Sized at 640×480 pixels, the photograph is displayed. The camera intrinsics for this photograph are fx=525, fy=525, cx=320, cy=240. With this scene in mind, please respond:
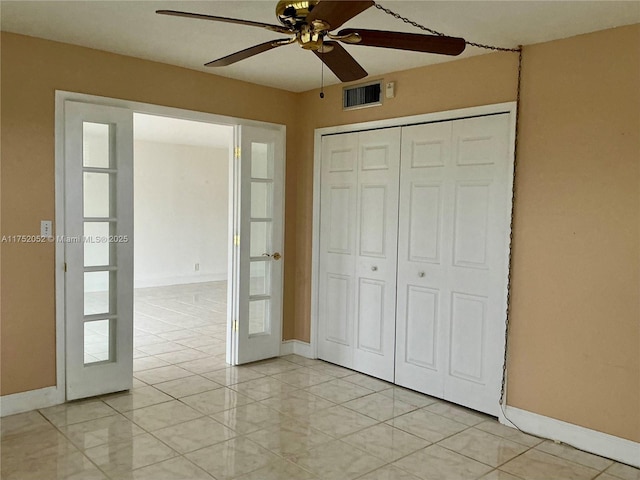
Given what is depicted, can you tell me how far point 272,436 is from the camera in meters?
3.29

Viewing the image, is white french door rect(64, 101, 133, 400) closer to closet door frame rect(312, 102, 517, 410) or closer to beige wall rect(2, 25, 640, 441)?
beige wall rect(2, 25, 640, 441)

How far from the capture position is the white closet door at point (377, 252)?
424cm

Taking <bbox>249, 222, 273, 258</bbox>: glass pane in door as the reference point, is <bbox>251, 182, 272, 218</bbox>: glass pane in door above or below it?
above

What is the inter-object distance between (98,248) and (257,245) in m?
1.44

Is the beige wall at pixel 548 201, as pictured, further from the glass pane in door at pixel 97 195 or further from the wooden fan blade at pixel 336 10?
the wooden fan blade at pixel 336 10

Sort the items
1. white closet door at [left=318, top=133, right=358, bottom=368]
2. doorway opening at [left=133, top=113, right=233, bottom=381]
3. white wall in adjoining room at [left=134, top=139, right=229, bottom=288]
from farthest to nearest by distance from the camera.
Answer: white wall in adjoining room at [left=134, top=139, right=229, bottom=288]
doorway opening at [left=133, top=113, right=233, bottom=381]
white closet door at [left=318, top=133, right=358, bottom=368]

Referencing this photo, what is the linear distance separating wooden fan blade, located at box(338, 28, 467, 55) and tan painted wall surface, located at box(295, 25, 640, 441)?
4.25 ft

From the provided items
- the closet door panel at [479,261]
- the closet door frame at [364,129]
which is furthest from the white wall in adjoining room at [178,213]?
the closet door panel at [479,261]

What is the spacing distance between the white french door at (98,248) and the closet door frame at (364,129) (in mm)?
1668

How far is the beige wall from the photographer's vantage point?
301cm

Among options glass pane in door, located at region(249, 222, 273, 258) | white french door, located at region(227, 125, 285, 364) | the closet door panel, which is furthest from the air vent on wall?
glass pane in door, located at region(249, 222, 273, 258)

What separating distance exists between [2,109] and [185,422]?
7.68ft

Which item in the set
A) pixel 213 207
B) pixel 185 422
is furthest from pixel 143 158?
pixel 185 422

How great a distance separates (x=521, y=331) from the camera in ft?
11.3
